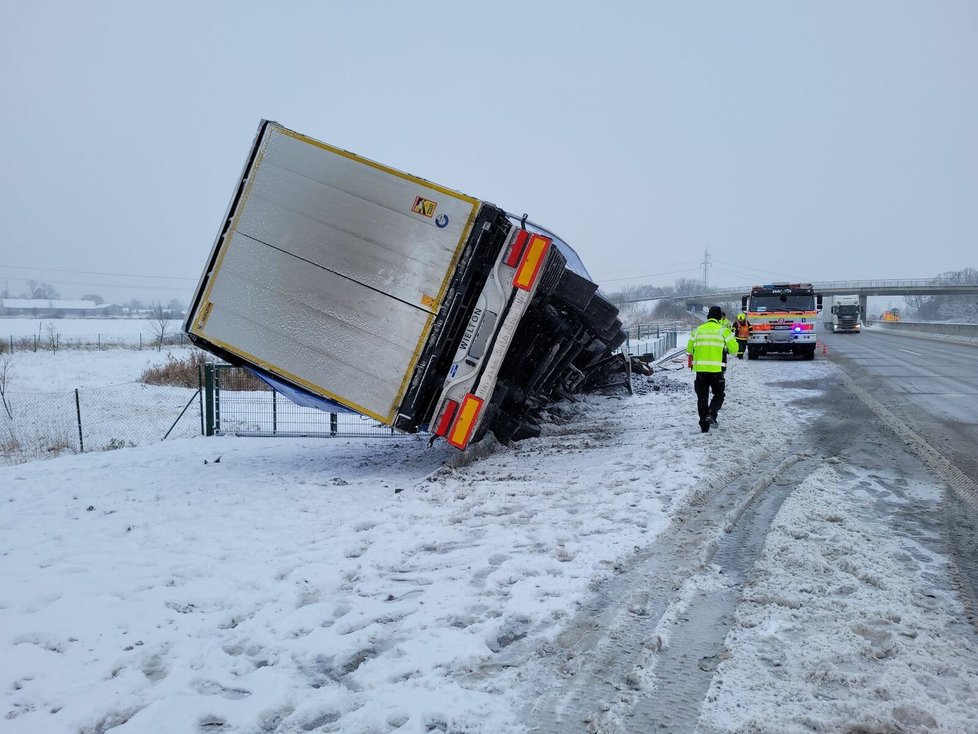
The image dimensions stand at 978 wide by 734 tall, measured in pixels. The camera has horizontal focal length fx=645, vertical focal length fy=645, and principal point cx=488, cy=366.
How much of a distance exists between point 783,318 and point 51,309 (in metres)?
115

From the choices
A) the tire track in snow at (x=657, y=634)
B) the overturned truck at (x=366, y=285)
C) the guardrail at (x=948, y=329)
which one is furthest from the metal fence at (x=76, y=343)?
the guardrail at (x=948, y=329)

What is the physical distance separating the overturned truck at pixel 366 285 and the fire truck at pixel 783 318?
1585 centimetres

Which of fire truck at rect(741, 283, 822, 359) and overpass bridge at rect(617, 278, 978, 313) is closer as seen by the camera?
fire truck at rect(741, 283, 822, 359)

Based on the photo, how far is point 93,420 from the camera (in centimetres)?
1393

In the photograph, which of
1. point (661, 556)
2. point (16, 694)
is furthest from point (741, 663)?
point (16, 694)

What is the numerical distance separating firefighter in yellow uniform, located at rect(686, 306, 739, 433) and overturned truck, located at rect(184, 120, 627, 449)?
3037 mm

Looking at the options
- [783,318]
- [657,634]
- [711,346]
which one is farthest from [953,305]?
[657,634]

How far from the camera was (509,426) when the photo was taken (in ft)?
28.6

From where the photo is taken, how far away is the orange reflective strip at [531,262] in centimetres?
720

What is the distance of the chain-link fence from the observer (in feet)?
37.8

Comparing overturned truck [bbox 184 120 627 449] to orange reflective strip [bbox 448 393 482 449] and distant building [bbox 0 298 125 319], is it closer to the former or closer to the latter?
orange reflective strip [bbox 448 393 482 449]

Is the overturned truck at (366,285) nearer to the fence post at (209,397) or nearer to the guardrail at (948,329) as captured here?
the fence post at (209,397)

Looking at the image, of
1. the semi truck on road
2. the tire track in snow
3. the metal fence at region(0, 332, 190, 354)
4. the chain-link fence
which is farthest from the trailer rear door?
the semi truck on road

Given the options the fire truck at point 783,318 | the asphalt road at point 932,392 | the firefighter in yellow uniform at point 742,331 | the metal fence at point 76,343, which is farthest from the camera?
the metal fence at point 76,343
